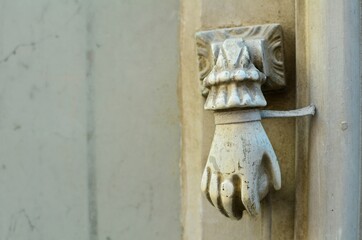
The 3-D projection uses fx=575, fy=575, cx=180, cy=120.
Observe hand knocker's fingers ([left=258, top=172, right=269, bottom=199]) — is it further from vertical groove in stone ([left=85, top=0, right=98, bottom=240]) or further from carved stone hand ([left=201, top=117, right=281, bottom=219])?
vertical groove in stone ([left=85, top=0, right=98, bottom=240])

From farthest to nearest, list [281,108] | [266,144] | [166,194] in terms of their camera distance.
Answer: [166,194], [281,108], [266,144]

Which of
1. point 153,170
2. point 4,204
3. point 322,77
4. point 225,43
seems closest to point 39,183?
point 4,204

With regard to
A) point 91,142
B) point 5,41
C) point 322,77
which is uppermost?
point 5,41

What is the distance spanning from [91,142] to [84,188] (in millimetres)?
102

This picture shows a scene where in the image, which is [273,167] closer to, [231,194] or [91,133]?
[231,194]

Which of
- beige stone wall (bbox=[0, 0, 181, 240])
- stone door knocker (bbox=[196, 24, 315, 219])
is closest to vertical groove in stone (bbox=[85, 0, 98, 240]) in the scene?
beige stone wall (bbox=[0, 0, 181, 240])

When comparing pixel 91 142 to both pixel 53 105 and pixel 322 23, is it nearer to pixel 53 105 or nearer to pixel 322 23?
pixel 53 105

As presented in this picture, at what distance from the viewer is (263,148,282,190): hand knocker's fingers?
0.95 metres

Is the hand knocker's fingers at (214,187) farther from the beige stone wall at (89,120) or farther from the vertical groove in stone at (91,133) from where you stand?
the vertical groove in stone at (91,133)

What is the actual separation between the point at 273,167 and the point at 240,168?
0.06 metres

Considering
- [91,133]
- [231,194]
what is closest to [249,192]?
[231,194]

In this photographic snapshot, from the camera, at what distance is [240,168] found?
93 cm

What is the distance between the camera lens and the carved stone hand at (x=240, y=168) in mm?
930

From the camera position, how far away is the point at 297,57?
1010 millimetres
